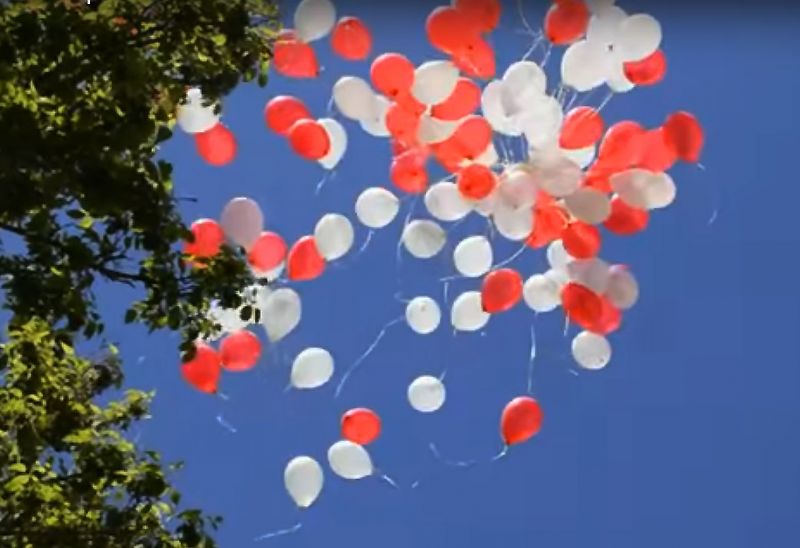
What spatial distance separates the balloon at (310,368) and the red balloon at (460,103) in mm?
583

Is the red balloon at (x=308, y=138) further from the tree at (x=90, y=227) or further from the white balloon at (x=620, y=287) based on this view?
the tree at (x=90, y=227)

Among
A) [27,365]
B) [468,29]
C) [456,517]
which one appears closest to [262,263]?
[468,29]

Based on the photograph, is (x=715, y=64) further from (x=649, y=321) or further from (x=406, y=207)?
(x=406, y=207)

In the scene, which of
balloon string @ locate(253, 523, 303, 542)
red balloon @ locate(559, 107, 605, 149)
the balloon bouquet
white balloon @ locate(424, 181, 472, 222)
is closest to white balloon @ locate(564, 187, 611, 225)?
the balloon bouquet

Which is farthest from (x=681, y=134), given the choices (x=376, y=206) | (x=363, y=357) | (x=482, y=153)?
(x=363, y=357)

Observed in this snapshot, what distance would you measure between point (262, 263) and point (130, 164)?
973 mm

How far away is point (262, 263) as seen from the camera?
310 cm

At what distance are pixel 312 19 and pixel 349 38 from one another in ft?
0.40

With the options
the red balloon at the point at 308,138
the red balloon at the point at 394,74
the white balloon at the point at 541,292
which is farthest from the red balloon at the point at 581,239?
the red balloon at the point at 308,138

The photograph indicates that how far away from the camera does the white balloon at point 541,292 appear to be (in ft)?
10.5

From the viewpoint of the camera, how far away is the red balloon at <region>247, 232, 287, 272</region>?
3080 millimetres

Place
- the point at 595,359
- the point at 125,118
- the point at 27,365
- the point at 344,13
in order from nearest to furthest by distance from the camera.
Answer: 1. the point at 125,118
2. the point at 27,365
3. the point at 595,359
4. the point at 344,13

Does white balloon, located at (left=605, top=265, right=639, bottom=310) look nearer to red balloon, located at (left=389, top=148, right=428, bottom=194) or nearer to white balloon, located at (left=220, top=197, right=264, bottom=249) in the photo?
red balloon, located at (left=389, top=148, right=428, bottom=194)

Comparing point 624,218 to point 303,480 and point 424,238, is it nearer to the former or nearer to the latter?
point 424,238
